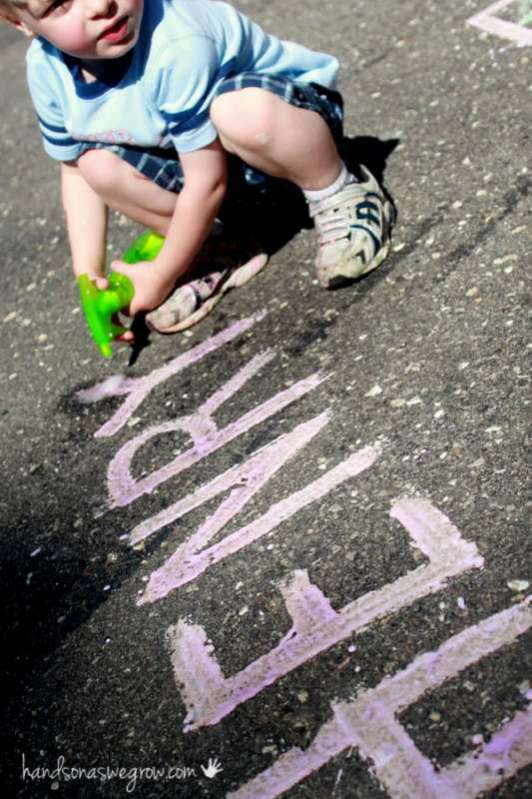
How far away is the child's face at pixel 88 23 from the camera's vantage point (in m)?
2.54

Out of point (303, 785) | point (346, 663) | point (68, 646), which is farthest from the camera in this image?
point (68, 646)

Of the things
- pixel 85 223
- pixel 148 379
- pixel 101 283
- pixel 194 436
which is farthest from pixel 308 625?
pixel 85 223

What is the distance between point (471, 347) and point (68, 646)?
44.4 inches

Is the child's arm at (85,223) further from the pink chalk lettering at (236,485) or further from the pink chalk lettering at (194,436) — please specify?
the pink chalk lettering at (236,485)

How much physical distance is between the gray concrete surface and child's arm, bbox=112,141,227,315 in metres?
0.17

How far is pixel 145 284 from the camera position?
3.05 m

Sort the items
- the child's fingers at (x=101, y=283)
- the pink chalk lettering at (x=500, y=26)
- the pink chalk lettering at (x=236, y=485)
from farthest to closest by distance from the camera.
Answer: the pink chalk lettering at (x=500, y=26) < the child's fingers at (x=101, y=283) < the pink chalk lettering at (x=236, y=485)

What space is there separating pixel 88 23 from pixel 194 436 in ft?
3.33

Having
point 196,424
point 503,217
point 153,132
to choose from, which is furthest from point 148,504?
point 503,217

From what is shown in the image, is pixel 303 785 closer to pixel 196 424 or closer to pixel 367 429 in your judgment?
pixel 367 429

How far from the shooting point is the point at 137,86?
8.92 ft

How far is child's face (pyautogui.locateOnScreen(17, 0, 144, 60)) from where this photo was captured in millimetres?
2539

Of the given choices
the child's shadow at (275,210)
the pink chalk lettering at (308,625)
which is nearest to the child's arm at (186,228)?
the child's shadow at (275,210)

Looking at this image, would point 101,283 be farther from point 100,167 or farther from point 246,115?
point 246,115
